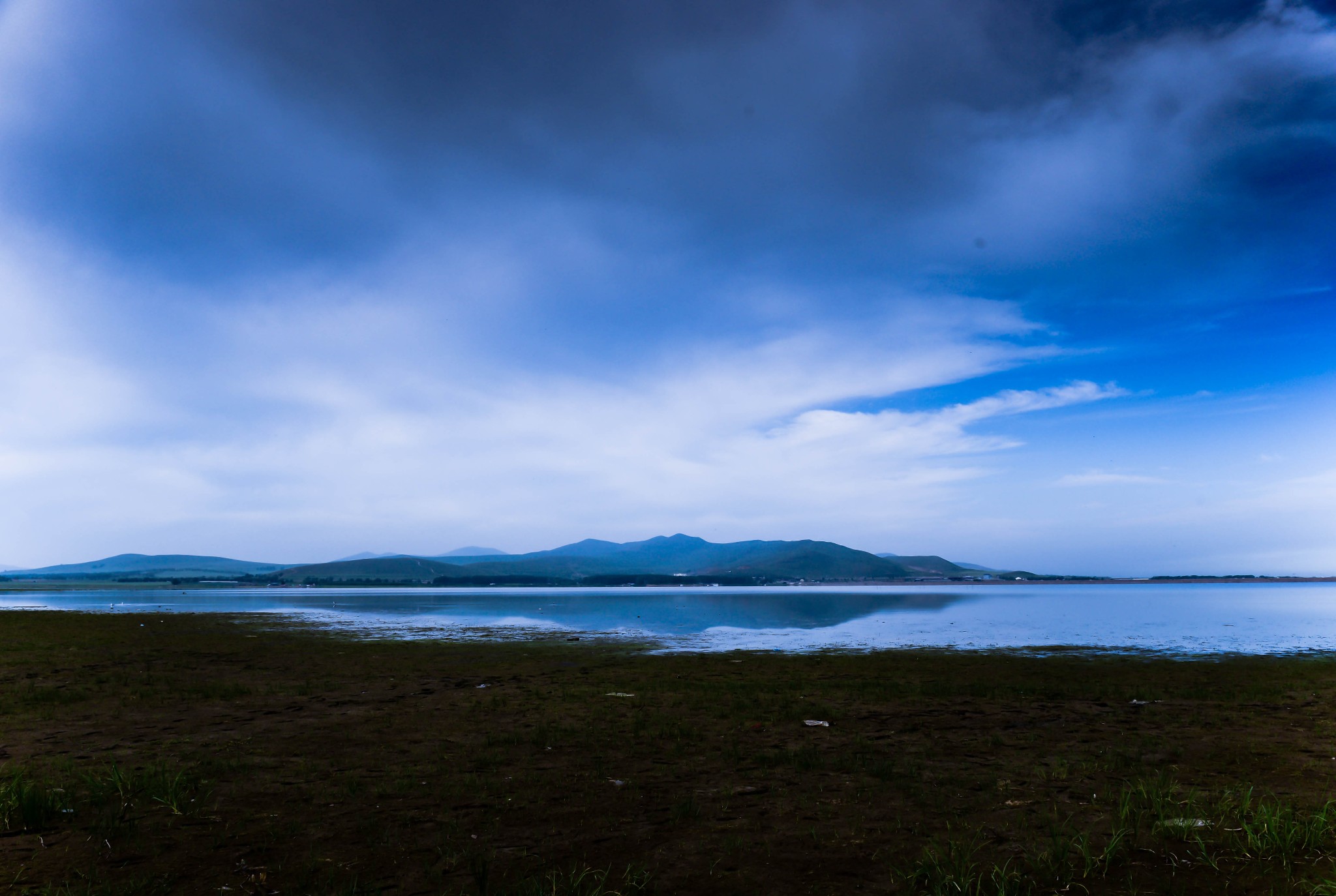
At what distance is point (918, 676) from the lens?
78.7 feet

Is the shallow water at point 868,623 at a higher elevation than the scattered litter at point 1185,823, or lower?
lower

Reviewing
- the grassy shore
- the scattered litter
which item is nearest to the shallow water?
the grassy shore

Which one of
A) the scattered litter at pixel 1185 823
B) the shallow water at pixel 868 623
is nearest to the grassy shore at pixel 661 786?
the scattered litter at pixel 1185 823

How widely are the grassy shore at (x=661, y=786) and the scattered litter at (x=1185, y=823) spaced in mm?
48

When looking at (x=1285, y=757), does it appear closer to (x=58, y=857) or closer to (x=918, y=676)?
(x=918, y=676)

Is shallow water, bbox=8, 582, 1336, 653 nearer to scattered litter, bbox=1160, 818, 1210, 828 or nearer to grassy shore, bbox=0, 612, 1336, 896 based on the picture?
grassy shore, bbox=0, 612, 1336, 896

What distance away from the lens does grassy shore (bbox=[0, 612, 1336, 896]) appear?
24.9 ft

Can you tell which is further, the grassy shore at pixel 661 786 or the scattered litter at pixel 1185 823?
the scattered litter at pixel 1185 823

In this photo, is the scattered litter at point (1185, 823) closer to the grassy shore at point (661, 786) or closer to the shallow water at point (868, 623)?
the grassy shore at point (661, 786)

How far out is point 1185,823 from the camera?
29.1 ft

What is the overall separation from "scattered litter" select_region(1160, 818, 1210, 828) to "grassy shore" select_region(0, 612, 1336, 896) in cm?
5

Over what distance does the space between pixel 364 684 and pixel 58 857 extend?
1464cm

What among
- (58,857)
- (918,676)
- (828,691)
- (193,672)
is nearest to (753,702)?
(828,691)

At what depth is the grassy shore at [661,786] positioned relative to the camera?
758cm
